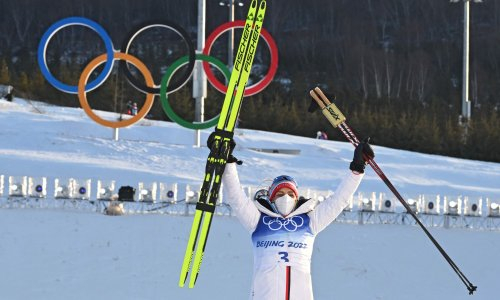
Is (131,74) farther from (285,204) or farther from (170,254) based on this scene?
(285,204)

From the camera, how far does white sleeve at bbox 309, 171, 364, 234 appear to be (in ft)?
20.6

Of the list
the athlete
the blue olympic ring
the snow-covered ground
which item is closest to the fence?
the snow-covered ground

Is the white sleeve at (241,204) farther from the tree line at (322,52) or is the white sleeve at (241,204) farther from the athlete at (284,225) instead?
the tree line at (322,52)

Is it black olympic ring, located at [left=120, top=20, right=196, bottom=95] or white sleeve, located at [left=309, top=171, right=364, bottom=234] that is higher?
black olympic ring, located at [left=120, top=20, right=196, bottom=95]

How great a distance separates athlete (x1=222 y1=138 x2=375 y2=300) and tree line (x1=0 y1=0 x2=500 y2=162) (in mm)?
33001

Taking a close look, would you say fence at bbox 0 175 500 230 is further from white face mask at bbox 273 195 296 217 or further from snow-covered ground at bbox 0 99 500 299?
white face mask at bbox 273 195 296 217

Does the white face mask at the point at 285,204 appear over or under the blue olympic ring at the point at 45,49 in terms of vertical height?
under

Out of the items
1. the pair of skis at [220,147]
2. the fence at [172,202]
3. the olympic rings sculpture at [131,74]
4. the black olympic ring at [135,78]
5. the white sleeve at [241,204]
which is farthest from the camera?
the black olympic ring at [135,78]

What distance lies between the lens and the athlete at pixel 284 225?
6137 mm

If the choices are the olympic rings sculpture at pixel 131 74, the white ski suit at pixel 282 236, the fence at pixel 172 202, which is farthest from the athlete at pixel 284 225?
the olympic rings sculpture at pixel 131 74

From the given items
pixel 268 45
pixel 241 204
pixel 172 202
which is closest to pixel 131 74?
pixel 268 45

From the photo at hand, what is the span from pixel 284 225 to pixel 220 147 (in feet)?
2.00

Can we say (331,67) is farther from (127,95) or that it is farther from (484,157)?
(484,157)

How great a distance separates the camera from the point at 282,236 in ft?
20.4
